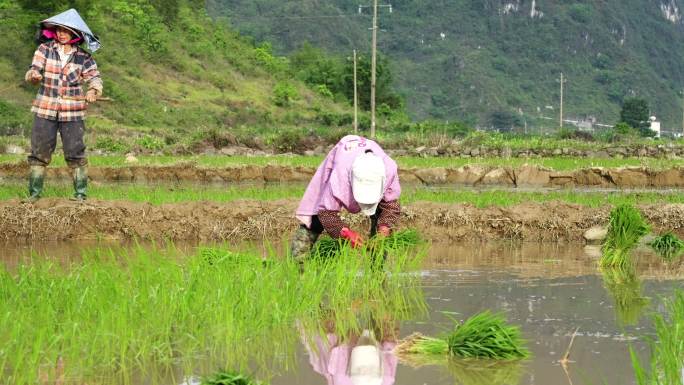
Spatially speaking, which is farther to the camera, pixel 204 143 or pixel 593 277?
pixel 204 143

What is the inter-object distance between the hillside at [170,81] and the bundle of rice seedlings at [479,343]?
2234cm

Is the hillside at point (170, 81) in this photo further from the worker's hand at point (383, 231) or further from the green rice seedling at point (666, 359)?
the green rice seedling at point (666, 359)

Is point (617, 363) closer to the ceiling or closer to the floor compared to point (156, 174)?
closer to the ceiling

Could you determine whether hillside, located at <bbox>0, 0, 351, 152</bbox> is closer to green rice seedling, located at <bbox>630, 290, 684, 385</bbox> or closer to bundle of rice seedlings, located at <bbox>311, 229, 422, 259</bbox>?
bundle of rice seedlings, located at <bbox>311, 229, 422, 259</bbox>

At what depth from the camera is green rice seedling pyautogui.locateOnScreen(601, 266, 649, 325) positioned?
212 inches

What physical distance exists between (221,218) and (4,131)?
69.7ft

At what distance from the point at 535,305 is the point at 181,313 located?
6.28ft

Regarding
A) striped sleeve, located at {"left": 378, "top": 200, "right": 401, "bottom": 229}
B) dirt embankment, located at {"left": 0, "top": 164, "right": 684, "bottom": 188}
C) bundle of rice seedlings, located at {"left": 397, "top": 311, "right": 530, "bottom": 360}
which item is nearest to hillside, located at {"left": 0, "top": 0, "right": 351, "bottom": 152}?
dirt embankment, located at {"left": 0, "top": 164, "right": 684, "bottom": 188}

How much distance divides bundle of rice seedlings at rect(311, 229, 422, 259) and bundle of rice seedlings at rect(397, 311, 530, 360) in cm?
159

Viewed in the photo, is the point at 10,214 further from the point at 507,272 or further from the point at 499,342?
the point at 499,342

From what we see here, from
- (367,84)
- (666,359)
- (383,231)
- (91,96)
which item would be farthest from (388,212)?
(367,84)

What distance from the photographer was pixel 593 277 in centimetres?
688

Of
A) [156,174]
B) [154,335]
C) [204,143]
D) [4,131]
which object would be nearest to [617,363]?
[154,335]

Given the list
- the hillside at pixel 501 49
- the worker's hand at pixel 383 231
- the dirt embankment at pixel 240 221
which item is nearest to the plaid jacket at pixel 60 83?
the dirt embankment at pixel 240 221
